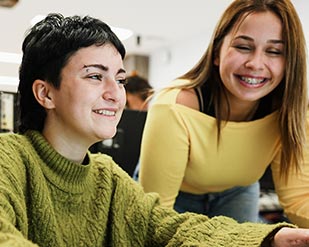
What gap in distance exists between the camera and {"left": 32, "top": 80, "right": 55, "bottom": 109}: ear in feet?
2.55

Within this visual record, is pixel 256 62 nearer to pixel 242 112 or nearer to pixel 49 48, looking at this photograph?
pixel 242 112

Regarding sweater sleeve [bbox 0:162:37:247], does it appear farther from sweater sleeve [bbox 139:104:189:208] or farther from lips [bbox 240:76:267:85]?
lips [bbox 240:76:267:85]

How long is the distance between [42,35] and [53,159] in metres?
0.22

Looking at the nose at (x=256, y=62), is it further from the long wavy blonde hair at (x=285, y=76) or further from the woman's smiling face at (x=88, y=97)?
the woman's smiling face at (x=88, y=97)

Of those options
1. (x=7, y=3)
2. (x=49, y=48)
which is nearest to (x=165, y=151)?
(x=49, y=48)

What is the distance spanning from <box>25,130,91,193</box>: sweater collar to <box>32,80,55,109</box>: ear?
0.18 feet

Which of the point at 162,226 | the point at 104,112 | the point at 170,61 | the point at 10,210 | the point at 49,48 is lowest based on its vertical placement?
the point at 170,61

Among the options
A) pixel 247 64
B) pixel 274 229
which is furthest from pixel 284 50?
pixel 274 229

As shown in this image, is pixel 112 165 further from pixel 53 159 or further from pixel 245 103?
pixel 245 103

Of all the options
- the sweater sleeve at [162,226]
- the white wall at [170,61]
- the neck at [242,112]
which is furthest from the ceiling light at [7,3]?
the white wall at [170,61]

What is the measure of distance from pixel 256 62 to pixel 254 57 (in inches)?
0.6

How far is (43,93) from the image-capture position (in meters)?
0.78

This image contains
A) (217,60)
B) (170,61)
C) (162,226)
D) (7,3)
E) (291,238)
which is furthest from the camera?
(170,61)

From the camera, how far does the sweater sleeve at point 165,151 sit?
101 centimetres
